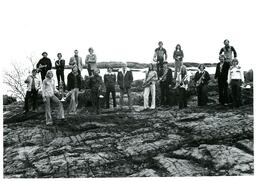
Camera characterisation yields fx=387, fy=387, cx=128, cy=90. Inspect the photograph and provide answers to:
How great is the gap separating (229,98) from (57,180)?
781cm

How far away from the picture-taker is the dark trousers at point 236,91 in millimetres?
14977

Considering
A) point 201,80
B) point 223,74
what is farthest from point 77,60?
point 223,74

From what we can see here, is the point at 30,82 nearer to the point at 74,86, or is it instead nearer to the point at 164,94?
the point at 74,86

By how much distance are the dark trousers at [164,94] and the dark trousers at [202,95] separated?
1.32 m

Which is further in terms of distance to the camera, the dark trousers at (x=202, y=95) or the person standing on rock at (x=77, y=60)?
the person standing on rock at (x=77, y=60)

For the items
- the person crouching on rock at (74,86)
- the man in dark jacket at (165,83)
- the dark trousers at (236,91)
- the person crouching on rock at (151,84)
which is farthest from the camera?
the man in dark jacket at (165,83)

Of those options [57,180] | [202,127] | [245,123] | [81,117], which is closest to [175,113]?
[202,127]

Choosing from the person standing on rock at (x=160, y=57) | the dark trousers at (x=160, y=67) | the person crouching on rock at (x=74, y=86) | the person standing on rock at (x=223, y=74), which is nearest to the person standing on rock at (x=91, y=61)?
the person crouching on rock at (x=74, y=86)

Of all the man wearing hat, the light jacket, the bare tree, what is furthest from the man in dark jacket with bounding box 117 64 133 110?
the bare tree

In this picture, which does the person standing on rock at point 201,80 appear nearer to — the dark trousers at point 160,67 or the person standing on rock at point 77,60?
the dark trousers at point 160,67

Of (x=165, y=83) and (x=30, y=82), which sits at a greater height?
(x=30, y=82)

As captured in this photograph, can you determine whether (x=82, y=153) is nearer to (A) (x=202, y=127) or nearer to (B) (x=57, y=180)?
(B) (x=57, y=180)

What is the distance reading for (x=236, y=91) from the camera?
15055mm

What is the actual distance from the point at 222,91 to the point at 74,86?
19.4 feet
